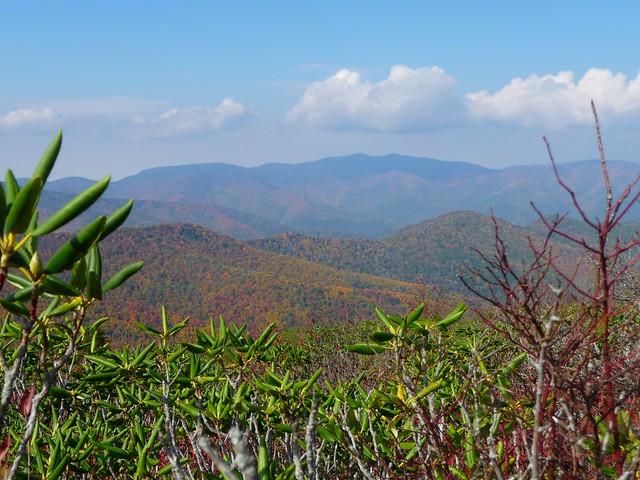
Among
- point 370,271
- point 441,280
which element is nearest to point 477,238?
point 441,280

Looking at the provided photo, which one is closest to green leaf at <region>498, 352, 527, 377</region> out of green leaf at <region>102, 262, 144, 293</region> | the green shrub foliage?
the green shrub foliage

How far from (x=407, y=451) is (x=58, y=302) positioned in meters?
1.98

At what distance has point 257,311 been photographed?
81938mm

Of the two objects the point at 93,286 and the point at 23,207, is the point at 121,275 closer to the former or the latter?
the point at 93,286

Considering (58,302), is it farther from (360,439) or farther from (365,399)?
(365,399)

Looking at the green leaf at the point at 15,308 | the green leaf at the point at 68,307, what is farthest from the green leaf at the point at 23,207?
the green leaf at the point at 68,307

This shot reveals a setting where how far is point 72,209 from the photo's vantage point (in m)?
1.21

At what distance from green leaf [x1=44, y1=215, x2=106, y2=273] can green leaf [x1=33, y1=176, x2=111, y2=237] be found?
4 cm

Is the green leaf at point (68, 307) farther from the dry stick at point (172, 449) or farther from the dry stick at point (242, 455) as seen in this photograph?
the dry stick at point (242, 455)

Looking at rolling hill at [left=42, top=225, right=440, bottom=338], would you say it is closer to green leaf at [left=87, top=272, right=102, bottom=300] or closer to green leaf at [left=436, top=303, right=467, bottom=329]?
green leaf at [left=436, top=303, right=467, bottom=329]

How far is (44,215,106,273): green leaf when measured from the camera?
122 cm

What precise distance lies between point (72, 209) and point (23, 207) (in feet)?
0.31

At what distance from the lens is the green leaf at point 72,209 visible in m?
1.19

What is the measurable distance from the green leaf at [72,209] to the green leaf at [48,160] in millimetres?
75
